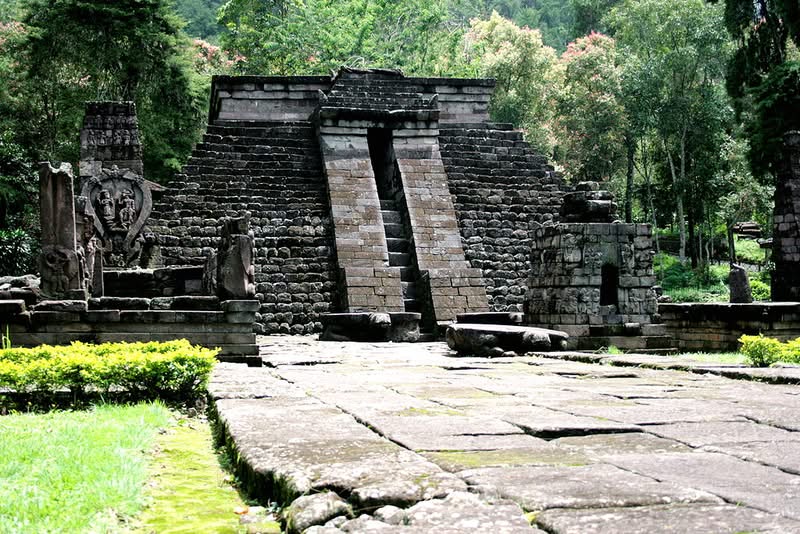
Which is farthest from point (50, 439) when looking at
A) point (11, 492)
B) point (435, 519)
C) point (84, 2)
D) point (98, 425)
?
point (84, 2)

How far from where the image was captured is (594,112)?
118 feet

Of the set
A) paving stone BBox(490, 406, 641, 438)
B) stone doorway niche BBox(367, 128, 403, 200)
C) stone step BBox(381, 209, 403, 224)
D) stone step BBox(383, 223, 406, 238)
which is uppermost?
stone doorway niche BBox(367, 128, 403, 200)

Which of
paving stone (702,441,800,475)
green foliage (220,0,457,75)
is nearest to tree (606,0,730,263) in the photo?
green foliage (220,0,457,75)

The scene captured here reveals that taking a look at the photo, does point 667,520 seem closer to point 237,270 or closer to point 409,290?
point 237,270

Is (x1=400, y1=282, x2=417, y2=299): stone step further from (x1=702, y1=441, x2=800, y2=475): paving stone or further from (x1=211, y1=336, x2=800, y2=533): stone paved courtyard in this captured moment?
(x1=702, y1=441, x2=800, y2=475): paving stone

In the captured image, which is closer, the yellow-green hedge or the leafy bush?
the yellow-green hedge

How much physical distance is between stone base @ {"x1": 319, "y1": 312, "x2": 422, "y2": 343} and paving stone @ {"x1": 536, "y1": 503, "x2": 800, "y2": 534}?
12208 millimetres

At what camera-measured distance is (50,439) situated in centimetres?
443

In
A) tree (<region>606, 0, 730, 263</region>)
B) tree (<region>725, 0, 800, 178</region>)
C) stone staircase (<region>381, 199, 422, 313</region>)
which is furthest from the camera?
tree (<region>606, 0, 730, 263</region>)

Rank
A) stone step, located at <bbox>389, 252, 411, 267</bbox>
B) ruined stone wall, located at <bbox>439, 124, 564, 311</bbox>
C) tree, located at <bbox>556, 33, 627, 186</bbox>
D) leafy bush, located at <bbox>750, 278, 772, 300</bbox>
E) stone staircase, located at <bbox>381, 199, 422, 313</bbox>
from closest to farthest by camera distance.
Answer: stone staircase, located at <bbox>381, 199, 422, 313</bbox> < stone step, located at <bbox>389, 252, 411, 267</bbox> < ruined stone wall, located at <bbox>439, 124, 564, 311</bbox> < leafy bush, located at <bbox>750, 278, 772, 300</bbox> < tree, located at <bbox>556, 33, 627, 186</bbox>

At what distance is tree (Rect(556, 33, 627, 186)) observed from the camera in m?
35.4

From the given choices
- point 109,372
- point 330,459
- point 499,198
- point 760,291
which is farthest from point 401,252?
point 330,459

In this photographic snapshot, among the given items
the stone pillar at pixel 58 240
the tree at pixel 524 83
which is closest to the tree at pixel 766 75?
the tree at pixel 524 83

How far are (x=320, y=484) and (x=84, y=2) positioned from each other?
96.2 ft
